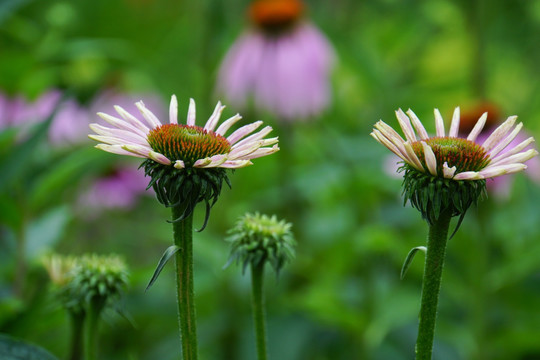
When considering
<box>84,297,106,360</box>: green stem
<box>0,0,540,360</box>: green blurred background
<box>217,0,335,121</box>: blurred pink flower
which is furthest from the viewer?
<box>217,0,335,121</box>: blurred pink flower

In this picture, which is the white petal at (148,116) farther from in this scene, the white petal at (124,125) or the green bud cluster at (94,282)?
the green bud cluster at (94,282)

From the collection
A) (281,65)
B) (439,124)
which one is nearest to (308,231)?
(281,65)

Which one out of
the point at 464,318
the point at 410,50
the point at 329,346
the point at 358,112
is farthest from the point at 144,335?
the point at 410,50

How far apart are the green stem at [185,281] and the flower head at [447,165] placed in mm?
113

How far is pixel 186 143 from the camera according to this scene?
0.35 m

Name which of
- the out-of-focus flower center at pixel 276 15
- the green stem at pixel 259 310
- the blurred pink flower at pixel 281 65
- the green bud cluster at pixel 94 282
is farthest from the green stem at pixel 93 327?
the out-of-focus flower center at pixel 276 15

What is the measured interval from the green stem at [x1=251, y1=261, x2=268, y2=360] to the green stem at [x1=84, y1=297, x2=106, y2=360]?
0.10 m

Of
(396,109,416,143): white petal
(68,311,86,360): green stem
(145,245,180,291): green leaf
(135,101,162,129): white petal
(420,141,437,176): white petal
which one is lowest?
(68,311,86,360): green stem

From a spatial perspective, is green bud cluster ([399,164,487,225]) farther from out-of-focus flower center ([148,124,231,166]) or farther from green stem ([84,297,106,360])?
green stem ([84,297,106,360])

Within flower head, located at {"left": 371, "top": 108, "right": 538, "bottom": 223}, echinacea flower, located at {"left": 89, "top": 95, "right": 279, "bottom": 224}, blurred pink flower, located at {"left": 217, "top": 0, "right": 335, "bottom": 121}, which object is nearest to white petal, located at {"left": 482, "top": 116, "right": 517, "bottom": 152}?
flower head, located at {"left": 371, "top": 108, "right": 538, "bottom": 223}

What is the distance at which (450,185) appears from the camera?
33cm

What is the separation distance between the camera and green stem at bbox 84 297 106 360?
427 millimetres

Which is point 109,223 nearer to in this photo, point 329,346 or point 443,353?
point 329,346

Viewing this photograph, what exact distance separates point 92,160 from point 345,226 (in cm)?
65
